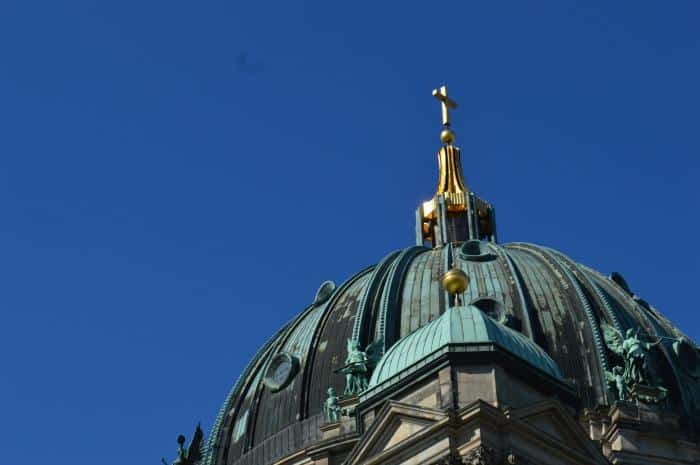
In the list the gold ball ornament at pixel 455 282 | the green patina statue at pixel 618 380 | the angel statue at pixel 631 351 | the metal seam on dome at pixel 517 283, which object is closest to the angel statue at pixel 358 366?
the metal seam on dome at pixel 517 283

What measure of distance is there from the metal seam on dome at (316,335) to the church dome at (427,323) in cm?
4

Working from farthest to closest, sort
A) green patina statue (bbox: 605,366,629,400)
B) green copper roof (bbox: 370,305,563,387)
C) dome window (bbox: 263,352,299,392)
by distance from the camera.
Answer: dome window (bbox: 263,352,299,392), green patina statue (bbox: 605,366,629,400), green copper roof (bbox: 370,305,563,387)

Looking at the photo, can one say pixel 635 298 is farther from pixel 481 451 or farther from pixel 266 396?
pixel 481 451

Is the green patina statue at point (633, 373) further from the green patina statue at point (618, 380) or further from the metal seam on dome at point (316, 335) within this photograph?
the metal seam on dome at point (316, 335)

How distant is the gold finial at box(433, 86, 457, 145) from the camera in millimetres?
66375

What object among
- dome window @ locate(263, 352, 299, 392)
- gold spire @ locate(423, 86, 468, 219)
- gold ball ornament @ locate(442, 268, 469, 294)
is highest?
gold spire @ locate(423, 86, 468, 219)

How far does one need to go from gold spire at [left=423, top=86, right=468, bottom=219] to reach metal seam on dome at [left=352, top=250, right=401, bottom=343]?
7573 millimetres

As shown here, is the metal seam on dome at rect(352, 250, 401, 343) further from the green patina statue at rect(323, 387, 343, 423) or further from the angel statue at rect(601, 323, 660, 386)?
the angel statue at rect(601, 323, 660, 386)

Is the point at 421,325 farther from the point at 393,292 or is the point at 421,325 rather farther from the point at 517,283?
the point at 517,283

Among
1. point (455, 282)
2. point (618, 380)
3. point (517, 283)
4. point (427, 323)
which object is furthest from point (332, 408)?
point (455, 282)

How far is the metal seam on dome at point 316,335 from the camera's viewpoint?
169 feet

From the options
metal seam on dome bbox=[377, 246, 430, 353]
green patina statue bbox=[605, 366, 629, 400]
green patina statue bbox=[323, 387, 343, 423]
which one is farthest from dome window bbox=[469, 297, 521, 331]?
green patina statue bbox=[323, 387, 343, 423]

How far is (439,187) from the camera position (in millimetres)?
66250

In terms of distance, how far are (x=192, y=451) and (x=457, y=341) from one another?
64.5 feet
